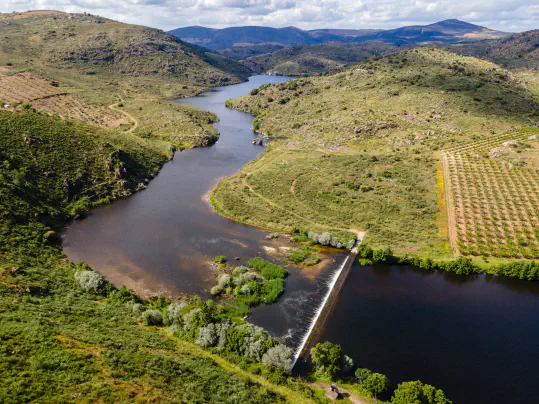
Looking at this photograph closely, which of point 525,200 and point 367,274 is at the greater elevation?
point 525,200

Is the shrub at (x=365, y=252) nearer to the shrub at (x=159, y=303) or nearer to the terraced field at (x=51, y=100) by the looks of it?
the shrub at (x=159, y=303)

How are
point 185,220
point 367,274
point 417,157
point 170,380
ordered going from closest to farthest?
point 170,380 < point 367,274 < point 185,220 < point 417,157

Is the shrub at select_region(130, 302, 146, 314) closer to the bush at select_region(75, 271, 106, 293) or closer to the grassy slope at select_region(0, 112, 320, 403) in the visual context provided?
the grassy slope at select_region(0, 112, 320, 403)

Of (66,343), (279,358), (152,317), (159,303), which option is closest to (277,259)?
(159,303)

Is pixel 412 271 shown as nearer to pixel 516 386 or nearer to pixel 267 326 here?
→ pixel 516 386

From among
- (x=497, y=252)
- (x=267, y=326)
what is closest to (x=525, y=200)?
(x=497, y=252)

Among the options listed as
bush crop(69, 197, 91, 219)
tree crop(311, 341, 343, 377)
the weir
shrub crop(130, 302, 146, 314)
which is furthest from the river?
shrub crop(130, 302, 146, 314)
